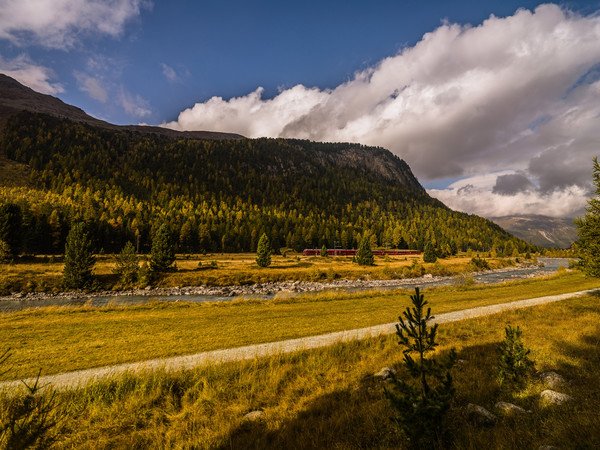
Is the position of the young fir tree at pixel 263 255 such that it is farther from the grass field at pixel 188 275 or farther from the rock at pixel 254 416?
the rock at pixel 254 416

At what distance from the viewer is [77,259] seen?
128 ft

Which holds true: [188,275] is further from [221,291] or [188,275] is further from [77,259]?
[77,259]

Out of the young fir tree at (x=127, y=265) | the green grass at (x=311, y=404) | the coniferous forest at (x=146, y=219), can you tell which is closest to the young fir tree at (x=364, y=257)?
the young fir tree at (x=127, y=265)

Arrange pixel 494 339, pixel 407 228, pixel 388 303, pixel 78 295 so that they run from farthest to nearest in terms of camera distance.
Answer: pixel 407 228 < pixel 78 295 < pixel 388 303 < pixel 494 339

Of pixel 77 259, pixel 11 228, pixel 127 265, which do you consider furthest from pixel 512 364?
pixel 11 228

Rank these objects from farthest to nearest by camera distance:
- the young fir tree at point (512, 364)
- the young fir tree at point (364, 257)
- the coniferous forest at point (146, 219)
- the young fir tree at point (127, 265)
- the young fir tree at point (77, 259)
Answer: the coniferous forest at point (146, 219) → the young fir tree at point (364, 257) → the young fir tree at point (127, 265) → the young fir tree at point (77, 259) → the young fir tree at point (512, 364)

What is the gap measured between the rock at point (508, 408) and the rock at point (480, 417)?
17.7 inches

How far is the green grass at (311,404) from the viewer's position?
4504 mm

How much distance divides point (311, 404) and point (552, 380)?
5923 millimetres

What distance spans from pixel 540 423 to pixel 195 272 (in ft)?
178

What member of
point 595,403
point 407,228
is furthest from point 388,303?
point 407,228

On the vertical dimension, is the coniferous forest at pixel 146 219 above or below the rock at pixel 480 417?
above

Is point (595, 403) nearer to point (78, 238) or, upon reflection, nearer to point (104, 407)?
point (104, 407)

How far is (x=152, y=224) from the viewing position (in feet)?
333
